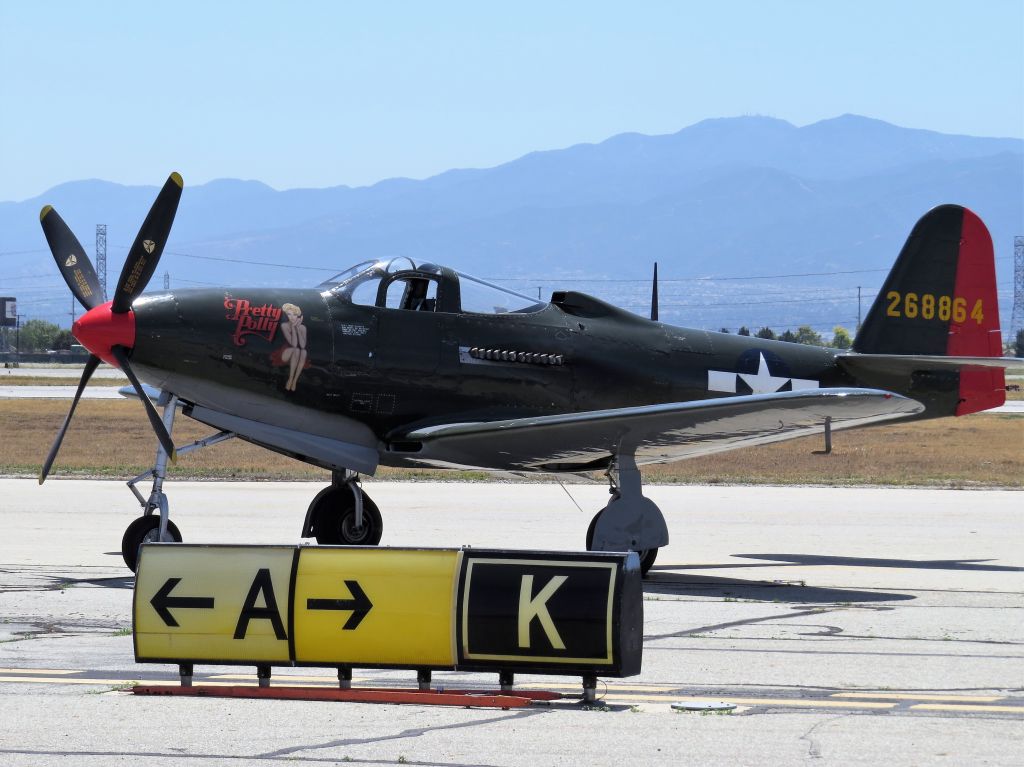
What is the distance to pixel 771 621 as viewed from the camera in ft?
34.7

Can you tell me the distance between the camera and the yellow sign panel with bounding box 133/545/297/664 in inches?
303

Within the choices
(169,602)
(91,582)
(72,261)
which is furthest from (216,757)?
(72,261)

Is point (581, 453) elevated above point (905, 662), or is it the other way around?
point (581, 453)

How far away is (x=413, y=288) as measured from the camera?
1403 centimetres

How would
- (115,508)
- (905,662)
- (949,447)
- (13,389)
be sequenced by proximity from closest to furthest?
(905,662) < (115,508) < (949,447) < (13,389)

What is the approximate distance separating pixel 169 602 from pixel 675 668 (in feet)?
9.97

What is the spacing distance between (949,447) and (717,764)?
3069 cm

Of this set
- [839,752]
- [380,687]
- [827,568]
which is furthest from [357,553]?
[827,568]

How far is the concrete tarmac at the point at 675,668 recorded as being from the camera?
20.8 ft

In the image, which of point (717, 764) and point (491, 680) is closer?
point (717, 764)

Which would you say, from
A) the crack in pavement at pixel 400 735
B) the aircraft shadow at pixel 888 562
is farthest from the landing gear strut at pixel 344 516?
the crack in pavement at pixel 400 735

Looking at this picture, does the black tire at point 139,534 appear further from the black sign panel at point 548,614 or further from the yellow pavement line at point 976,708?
the yellow pavement line at point 976,708

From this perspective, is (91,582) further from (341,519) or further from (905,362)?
(905,362)

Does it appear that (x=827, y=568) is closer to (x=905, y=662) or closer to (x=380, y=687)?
(x=905, y=662)
